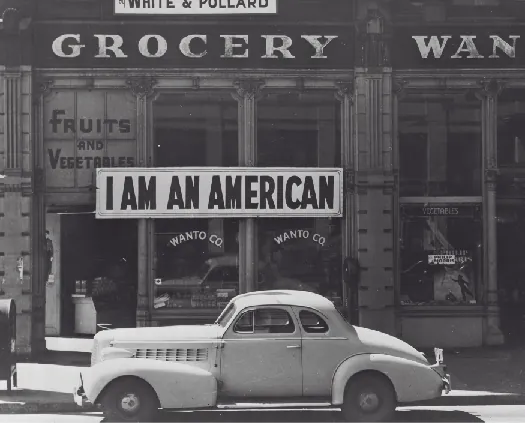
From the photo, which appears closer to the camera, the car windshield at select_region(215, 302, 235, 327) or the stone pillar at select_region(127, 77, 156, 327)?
the car windshield at select_region(215, 302, 235, 327)

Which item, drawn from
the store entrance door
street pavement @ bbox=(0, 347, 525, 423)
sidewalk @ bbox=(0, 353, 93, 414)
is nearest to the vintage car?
street pavement @ bbox=(0, 347, 525, 423)

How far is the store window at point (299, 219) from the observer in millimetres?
15359

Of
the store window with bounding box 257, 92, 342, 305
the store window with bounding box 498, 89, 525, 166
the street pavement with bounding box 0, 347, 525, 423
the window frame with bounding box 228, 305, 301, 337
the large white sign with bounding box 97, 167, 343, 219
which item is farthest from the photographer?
the store window with bounding box 498, 89, 525, 166

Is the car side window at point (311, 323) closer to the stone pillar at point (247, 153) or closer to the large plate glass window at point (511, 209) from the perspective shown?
the stone pillar at point (247, 153)

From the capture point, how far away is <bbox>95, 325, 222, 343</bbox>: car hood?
10.1m

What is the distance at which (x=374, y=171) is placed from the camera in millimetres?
15266

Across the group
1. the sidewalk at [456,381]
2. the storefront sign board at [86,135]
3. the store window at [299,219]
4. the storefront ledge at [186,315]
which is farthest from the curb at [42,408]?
the storefront sign board at [86,135]

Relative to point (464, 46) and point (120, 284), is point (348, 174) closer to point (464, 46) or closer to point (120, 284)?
point (464, 46)

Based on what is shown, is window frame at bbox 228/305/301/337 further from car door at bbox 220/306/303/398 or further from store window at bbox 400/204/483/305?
store window at bbox 400/204/483/305

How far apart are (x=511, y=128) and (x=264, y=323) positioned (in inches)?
300

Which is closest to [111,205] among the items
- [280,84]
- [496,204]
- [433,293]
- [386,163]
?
[280,84]

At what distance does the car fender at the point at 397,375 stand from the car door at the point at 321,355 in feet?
0.28

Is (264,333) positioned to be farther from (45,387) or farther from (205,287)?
Result: (205,287)

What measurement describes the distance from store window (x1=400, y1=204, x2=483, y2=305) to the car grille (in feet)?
21.0
